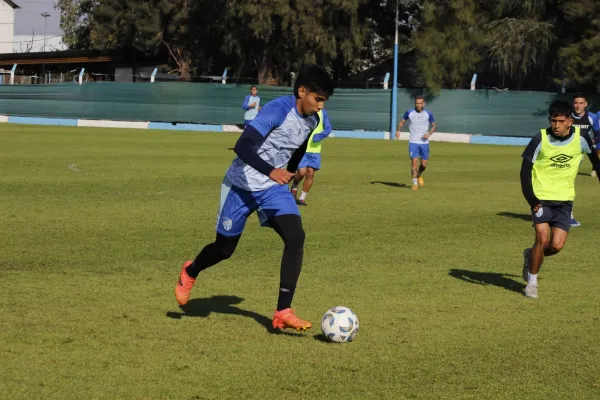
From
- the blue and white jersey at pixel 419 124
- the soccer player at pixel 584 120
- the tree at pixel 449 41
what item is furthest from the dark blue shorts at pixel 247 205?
the tree at pixel 449 41

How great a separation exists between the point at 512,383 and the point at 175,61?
2279 inches

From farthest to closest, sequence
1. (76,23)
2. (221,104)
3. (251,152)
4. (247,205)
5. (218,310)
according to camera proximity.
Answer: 1. (76,23)
2. (221,104)
3. (218,310)
4. (247,205)
5. (251,152)

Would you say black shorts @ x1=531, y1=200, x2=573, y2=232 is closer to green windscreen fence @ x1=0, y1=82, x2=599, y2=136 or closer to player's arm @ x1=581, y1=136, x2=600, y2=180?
player's arm @ x1=581, y1=136, x2=600, y2=180

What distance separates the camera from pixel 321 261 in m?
10.3

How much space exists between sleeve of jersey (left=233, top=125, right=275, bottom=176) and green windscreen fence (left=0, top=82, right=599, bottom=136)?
3312 cm

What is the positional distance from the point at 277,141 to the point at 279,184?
1.08 feet

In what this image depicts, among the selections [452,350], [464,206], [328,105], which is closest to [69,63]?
[328,105]

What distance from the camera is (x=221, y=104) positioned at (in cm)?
4303

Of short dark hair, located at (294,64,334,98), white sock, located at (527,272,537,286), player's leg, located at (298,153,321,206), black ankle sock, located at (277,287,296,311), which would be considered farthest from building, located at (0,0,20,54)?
black ankle sock, located at (277,287,296,311)

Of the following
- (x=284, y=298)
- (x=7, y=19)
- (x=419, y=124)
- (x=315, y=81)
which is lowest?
(x=284, y=298)

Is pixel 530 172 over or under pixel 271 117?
under

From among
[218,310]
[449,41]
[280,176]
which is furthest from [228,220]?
[449,41]

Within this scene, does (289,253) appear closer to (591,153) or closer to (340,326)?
(340,326)

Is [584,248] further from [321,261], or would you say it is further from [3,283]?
[3,283]
